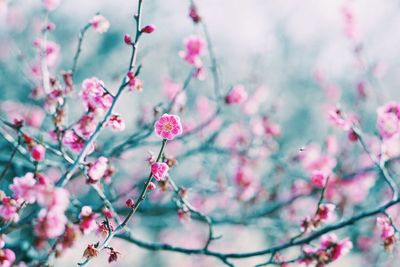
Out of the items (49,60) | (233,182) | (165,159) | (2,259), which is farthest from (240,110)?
→ (2,259)

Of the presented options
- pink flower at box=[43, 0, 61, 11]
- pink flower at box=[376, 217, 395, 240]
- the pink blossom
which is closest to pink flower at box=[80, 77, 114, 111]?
the pink blossom

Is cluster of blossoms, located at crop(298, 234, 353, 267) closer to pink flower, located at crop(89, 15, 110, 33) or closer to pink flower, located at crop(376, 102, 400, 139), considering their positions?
pink flower, located at crop(376, 102, 400, 139)

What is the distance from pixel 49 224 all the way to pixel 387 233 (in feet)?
6.78

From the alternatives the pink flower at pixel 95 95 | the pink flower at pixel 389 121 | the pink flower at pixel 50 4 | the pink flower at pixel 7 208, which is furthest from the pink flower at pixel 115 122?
the pink flower at pixel 389 121

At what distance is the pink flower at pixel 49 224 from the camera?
1.65 meters

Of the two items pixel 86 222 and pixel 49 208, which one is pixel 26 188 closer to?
pixel 49 208

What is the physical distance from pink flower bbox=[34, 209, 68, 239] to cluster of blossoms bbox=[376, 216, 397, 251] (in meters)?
2.01

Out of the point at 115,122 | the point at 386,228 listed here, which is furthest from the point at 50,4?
the point at 386,228

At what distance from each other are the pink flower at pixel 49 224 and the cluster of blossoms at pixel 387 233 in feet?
6.61

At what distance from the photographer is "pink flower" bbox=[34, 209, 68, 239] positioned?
1.65 m

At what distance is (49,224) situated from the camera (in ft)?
5.46

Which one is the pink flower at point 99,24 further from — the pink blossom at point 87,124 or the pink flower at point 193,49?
the pink flower at point 193,49

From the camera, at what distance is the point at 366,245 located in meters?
7.61

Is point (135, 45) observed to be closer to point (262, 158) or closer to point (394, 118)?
point (394, 118)
